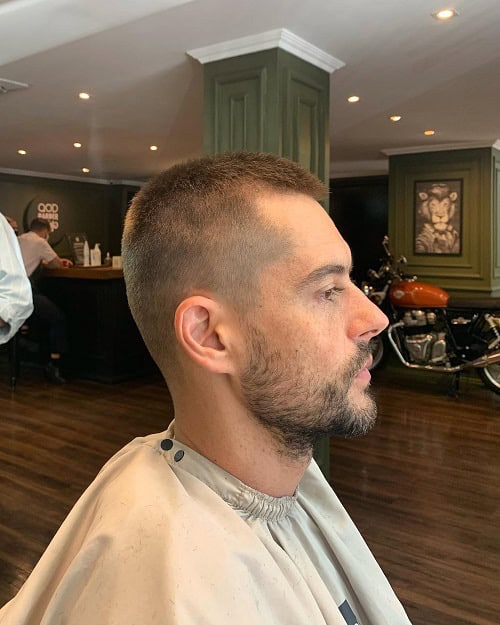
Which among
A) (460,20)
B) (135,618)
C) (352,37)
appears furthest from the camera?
(352,37)

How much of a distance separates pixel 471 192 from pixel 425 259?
2.82 ft

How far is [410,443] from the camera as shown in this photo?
170 inches

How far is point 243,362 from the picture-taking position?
31.0 inches

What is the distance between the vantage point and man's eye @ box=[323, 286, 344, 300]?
0.81 m

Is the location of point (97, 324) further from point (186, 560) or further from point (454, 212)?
point (186, 560)

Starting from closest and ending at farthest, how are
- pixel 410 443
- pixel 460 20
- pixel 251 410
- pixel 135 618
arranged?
pixel 135 618, pixel 251 410, pixel 460 20, pixel 410 443

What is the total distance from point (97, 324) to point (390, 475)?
3.52 meters

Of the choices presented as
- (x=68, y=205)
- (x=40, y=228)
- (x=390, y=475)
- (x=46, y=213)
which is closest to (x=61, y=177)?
(x=68, y=205)

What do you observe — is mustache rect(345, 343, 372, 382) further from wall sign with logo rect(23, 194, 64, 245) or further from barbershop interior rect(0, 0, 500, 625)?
wall sign with logo rect(23, 194, 64, 245)

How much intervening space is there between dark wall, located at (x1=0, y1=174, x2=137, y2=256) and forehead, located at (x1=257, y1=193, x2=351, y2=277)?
29.7 feet

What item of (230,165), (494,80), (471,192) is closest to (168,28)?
(494,80)

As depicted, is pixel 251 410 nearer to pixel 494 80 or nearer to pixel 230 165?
pixel 230 165

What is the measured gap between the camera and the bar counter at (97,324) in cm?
605

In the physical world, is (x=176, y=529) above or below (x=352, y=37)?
below
